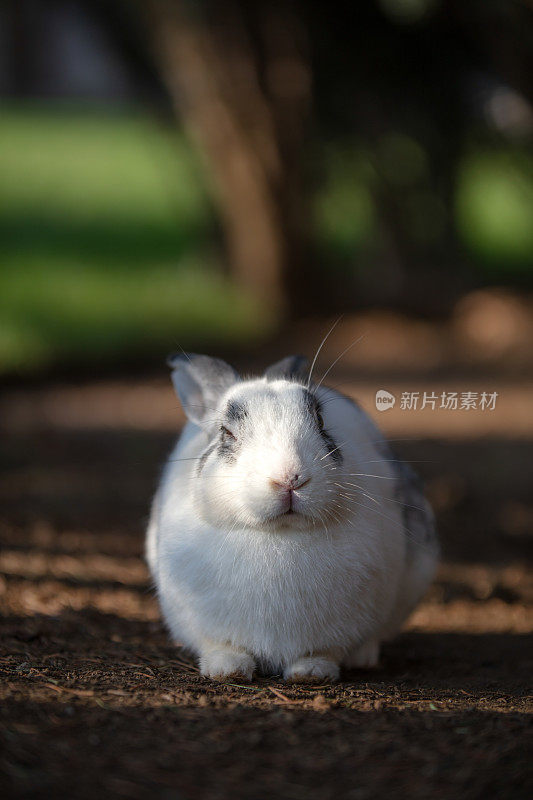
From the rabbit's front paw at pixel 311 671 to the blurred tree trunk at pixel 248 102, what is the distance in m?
9.78

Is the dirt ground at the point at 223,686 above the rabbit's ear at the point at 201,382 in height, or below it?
below

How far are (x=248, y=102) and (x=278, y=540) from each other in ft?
32.0

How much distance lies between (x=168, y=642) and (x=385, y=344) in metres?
8.62

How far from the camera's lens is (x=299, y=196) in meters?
13.2

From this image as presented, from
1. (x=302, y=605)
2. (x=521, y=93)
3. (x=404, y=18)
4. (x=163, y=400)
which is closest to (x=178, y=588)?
(x=302, y=605)

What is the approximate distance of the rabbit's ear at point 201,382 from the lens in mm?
4166

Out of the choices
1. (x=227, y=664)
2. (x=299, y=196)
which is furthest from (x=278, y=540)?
(x=299, y=196)

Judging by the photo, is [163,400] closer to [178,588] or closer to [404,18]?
[404,18]

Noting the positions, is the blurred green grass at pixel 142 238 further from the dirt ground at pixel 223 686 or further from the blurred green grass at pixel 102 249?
the dirt ground at pixel 223 686

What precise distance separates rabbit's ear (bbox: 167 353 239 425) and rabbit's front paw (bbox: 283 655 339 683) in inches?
40.0

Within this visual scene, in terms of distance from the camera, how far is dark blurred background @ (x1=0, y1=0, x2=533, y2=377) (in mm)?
12305

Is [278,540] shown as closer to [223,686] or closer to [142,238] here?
[223,686]
